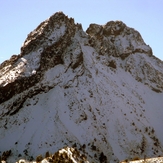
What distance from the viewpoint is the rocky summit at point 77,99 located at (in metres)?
45.5

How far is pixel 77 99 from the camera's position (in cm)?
5541

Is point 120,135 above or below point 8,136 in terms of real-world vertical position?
below

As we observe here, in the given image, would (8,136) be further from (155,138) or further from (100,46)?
(100,46)

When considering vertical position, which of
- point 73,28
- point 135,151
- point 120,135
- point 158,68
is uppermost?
point 73,28

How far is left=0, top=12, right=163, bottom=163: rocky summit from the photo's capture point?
45531mm

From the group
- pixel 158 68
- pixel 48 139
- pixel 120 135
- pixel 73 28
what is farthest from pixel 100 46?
pixel 48 139

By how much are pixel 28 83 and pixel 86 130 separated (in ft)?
66.5

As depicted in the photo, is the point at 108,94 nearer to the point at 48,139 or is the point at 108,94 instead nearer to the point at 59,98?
the point at 59,98

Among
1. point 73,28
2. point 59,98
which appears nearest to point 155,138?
point 59,98

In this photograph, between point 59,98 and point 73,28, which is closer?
point 59,98

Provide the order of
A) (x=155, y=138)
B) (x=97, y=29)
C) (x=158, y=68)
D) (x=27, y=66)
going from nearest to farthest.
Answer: (x=155, y=138) → (x=27, y=66) → (x=158, y=68) → (x=97, y=29)

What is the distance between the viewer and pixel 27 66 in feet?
196

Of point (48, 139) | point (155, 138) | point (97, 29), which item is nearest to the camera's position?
point (48, 139)

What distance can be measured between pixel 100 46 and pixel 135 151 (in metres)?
43.3
